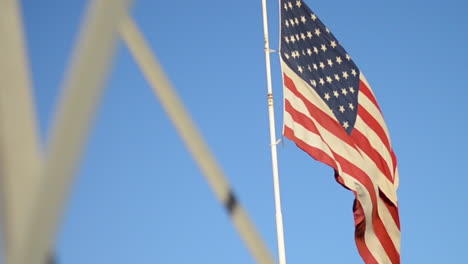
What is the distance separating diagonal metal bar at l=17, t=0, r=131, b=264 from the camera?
208cm

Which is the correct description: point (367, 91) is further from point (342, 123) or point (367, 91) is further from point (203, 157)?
point (203, 157)

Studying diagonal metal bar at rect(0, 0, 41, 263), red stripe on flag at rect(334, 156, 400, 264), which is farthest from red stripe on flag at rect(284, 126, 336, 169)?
diagonal metal bar at rect(0, 0, 41, 263)

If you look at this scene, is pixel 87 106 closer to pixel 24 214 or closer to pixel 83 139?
pixel 83 139

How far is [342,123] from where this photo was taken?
1477 cm

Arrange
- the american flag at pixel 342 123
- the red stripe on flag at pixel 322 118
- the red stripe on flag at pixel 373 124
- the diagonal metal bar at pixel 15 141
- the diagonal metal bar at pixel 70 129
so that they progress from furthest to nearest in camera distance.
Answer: the red stripe on flag at pixel 373 124 < the red stripe on flag at pixel 322 118 < the american flag at pixel 342 123 < the diagonal metal bar at pixel 15 141 < the diagonal metal bar at pixel 70 129

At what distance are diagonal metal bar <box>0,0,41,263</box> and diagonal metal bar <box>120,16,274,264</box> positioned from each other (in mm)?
760

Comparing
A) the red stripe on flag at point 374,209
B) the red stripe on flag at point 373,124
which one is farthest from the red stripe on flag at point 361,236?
the red stripe on flag at point 373,124

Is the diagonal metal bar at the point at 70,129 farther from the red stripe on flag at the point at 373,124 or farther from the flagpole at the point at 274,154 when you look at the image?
the red stripe on flag at the point at 373,124

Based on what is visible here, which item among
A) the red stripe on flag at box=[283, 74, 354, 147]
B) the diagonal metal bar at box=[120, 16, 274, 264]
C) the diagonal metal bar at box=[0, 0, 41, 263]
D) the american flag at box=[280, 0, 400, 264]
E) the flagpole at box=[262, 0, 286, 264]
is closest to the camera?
the diagonal metal bar at box=[0, 0, 41, 263]

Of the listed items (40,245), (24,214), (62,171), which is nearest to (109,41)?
(62,171)

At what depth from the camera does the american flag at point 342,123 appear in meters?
13.9

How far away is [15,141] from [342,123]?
491 inches

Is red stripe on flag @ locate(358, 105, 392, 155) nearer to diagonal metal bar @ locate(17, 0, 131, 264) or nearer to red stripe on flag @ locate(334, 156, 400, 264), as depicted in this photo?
red stripe on flag @ locate(334, 156, 400, 264)

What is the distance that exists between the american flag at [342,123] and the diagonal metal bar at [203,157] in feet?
32.5
